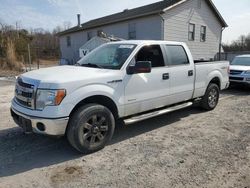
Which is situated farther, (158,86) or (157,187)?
(158,86)

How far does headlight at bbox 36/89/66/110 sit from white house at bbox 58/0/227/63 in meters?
14.4

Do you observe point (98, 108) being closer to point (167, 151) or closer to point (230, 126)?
point (167, 151)

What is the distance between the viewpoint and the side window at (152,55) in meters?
5.08

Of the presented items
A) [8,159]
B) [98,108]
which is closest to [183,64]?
[98,108]

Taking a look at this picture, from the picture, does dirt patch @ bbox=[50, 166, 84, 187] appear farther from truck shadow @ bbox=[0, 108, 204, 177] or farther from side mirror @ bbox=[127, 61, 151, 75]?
side mirror @ bbox=[127, 61, 151, 75]

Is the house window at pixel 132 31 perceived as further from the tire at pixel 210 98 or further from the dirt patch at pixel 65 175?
the dirt patch at pixel 65 175

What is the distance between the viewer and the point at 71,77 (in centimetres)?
396

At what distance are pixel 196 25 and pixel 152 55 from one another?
1740 centimetres

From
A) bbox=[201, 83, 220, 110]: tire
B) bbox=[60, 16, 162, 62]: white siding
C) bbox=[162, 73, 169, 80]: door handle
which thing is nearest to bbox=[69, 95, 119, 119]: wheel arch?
bbox=[162, 73, 169, 80]: door handle

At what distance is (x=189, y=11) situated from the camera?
65.9ft

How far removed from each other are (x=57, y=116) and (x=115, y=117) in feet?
4.08

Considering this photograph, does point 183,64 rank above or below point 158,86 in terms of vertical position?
above

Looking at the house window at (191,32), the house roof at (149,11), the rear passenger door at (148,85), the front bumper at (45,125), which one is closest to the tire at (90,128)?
the front bumper at (45,125)

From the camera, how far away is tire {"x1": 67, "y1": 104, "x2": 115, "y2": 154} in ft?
13.0
